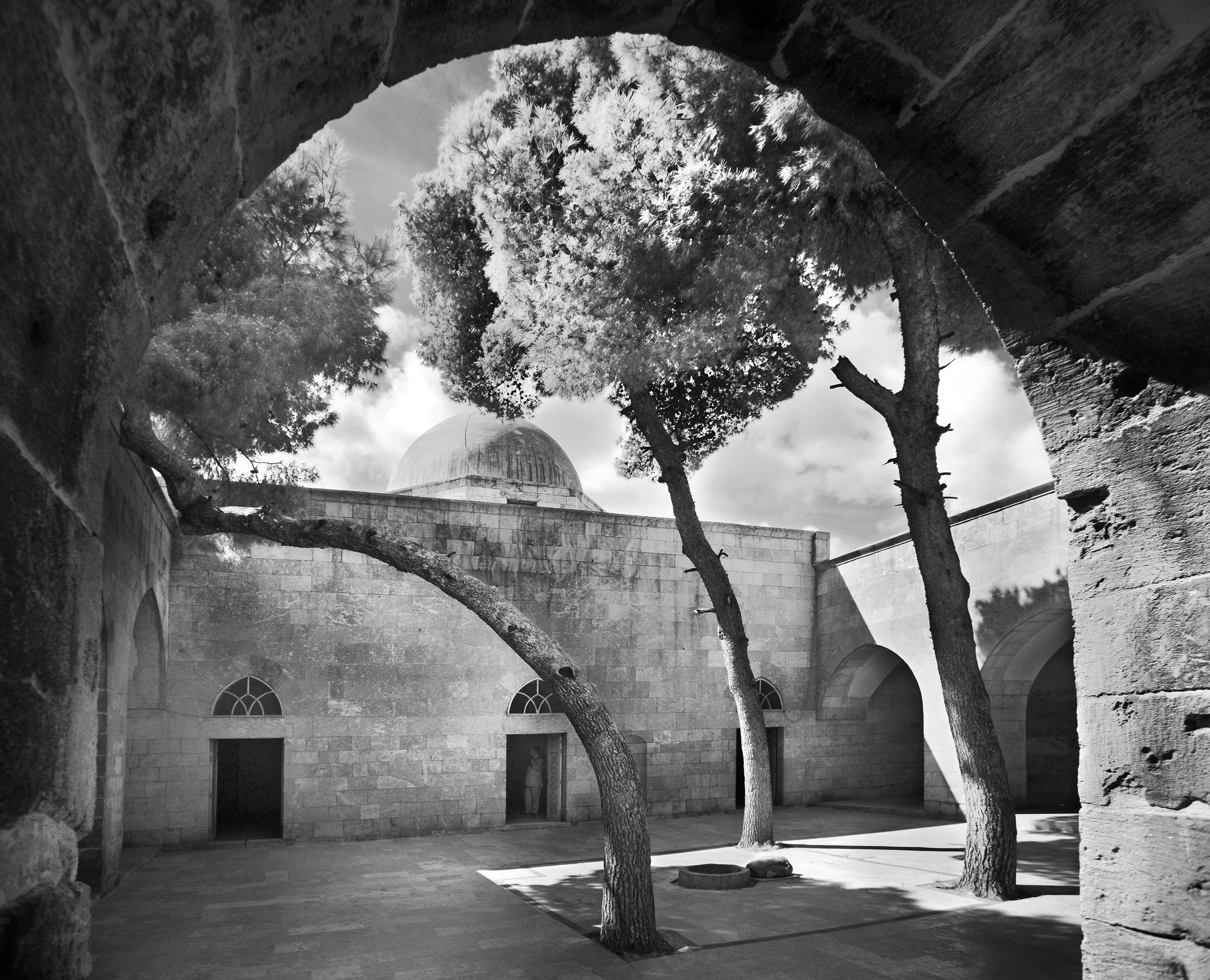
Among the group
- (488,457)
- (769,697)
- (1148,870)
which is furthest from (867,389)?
(488,457)

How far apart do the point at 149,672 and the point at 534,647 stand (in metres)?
6.61

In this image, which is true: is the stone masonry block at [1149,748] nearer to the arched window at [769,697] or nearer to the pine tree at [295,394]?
the pine tree at [295,394]

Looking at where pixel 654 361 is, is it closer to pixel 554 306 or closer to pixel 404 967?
pixel 554 306

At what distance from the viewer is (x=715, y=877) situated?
8211mm

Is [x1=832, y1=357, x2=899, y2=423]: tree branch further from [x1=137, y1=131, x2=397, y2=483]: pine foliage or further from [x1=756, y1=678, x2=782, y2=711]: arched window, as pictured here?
[x1=756, y1=678, x2=782, y2=711]: arched window

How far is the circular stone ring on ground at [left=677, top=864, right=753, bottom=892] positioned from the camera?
26.9 feet

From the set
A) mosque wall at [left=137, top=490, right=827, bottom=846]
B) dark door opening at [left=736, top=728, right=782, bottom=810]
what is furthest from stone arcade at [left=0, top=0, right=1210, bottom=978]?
dark door opening at [left=736, top=728, right=782, bottom=810]

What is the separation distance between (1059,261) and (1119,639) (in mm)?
843

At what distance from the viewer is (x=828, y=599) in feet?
47.9

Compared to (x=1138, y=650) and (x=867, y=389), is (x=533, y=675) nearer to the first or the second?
(x=867, y=389)

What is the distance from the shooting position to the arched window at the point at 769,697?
562 inches

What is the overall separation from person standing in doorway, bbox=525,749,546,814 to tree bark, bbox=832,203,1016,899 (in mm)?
7220

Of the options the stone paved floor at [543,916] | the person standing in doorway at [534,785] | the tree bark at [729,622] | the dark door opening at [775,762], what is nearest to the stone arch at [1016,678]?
the stone paved floor at [543,916]

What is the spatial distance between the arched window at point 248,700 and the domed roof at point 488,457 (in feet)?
33.6
